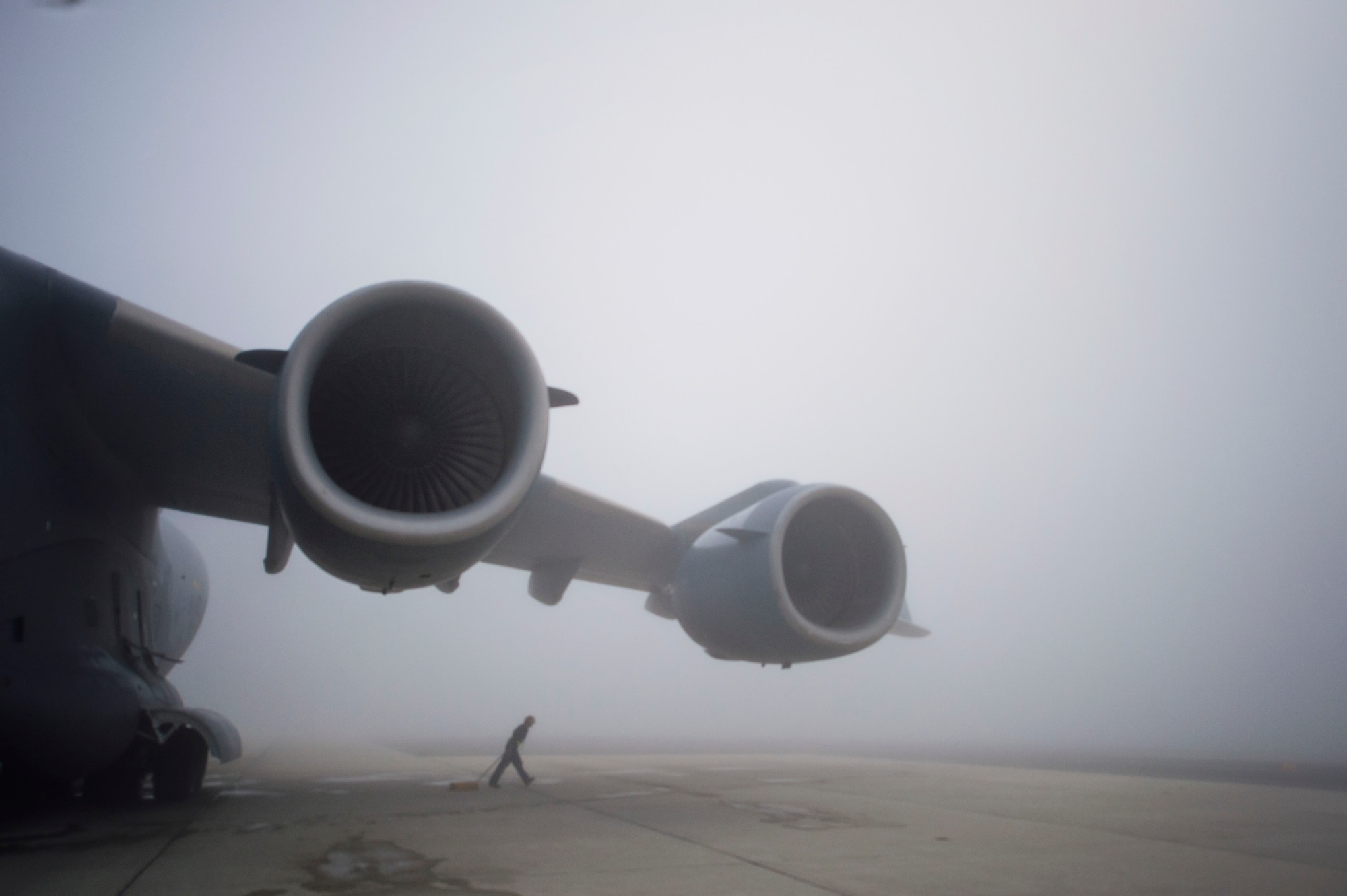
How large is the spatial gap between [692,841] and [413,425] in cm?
322

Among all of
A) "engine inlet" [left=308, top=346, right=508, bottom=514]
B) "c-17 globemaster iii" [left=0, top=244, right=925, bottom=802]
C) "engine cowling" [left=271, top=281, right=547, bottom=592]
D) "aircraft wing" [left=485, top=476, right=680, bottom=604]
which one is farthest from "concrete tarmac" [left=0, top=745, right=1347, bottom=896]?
"aircraft wing" [left=485, top=476, right=680, bottom=604]

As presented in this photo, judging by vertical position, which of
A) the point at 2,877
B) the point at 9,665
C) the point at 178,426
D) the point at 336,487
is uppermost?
the point at 178,426

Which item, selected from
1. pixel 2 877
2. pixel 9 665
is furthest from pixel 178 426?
pixel 2 877

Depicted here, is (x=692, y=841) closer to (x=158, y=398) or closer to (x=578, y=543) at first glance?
(x=578, y=543)

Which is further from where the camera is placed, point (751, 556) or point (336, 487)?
point (751, 556)

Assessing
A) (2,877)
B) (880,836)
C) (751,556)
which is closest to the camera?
A: (2,877)

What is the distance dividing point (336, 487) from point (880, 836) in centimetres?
421

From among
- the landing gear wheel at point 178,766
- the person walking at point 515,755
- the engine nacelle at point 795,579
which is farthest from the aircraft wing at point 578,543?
the landing gear wheel at point 178,766

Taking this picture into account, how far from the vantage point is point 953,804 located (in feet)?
26.4

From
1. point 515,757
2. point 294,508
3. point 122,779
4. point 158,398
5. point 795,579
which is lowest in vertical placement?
point 122,779

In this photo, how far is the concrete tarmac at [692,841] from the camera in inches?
175

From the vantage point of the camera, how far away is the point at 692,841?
18.9 feet

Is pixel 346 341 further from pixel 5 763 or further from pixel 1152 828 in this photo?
pixel 1152 828

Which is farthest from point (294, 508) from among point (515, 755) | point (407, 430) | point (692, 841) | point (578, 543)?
point (515, 755)
